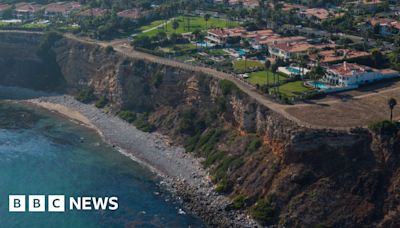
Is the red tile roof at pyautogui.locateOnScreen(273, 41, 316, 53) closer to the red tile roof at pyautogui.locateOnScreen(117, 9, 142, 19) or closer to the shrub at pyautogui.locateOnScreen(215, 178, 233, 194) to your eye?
the shrub at pyautogui.locateOnScreen(215, 178, 233, 194)

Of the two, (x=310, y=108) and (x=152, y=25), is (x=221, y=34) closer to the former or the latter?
(x=152, y=25)

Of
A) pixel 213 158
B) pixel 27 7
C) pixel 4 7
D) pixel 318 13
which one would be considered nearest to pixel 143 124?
pixel 213 158

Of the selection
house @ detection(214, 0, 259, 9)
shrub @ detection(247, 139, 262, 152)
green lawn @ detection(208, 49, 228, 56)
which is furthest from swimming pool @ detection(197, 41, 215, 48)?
shrub @ detection(247, 139, 262, 152)

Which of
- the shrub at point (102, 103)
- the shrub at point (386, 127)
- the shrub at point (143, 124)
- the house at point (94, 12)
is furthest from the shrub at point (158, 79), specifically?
the house at point (94, 12)

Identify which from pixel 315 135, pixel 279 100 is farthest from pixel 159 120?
pixel 315 135

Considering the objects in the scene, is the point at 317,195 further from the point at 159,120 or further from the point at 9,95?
the point at 9,95

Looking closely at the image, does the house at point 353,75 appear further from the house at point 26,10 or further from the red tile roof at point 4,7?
the red tile roof at point 4,7
